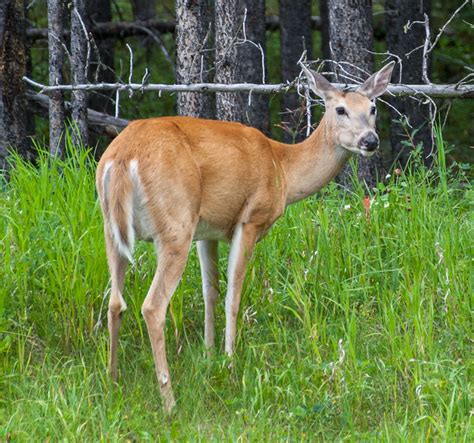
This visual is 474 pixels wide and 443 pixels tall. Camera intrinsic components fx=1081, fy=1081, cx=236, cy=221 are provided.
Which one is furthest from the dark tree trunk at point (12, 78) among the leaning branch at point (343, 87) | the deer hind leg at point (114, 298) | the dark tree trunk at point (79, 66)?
the deer hind leg at point (114, 298)

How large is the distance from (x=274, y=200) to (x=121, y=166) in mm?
1135

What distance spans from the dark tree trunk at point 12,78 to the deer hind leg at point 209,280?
3.16m

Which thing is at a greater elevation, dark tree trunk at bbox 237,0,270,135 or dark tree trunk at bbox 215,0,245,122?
dark tree trunk at bbox 215,0,245,122

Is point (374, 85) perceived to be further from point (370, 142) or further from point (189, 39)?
point (189, 39)

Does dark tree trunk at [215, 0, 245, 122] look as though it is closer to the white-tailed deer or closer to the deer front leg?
the white-tailed deer

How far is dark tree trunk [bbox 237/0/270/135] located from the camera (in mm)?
12164

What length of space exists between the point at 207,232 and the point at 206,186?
315 millimetres

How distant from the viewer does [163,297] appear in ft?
A: 19.0

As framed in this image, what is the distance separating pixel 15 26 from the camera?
9344mm

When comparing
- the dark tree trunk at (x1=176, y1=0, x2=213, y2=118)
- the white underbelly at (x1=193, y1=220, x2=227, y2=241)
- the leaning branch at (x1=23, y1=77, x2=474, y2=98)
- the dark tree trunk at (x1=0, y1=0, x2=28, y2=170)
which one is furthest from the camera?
the dark tree trunk at (x1=0, y1=0, x2=28, y2=170)

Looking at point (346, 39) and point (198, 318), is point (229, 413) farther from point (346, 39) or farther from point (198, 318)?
point (346, 39)

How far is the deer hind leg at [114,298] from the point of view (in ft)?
19.1

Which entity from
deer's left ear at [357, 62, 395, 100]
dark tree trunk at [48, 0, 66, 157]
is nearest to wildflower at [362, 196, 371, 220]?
deer's left ear at [357, 62, 395, 100]

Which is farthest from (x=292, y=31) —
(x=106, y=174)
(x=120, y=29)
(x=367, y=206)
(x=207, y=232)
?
(x=106, y=174)
